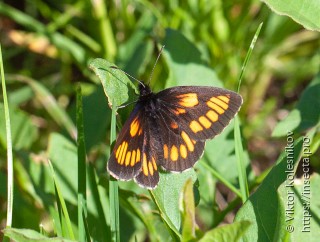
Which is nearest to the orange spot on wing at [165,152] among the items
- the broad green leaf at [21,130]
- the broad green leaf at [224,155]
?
the broad green leaf at [224,155]

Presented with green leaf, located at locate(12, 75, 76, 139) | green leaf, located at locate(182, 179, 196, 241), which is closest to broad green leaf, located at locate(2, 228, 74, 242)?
green leaf, located at locate(182, 179, 196, 241)

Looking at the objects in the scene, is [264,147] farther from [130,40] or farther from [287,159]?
[287,159]

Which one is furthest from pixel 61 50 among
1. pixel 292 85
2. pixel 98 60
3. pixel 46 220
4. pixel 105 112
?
pixel 98 60

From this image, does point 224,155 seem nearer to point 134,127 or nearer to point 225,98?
point 225,98

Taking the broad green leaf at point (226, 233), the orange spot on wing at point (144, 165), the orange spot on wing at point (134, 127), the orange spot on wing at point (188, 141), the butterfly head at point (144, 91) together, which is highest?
the butterfly head at point (144, 91)

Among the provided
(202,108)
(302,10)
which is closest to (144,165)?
(202,108)

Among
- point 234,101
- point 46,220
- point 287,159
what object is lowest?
point 46,220

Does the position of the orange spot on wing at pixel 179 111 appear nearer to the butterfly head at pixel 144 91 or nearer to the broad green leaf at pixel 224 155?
the butterfly head at pixel 144 91

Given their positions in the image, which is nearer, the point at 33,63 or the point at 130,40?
the point at 130,40
